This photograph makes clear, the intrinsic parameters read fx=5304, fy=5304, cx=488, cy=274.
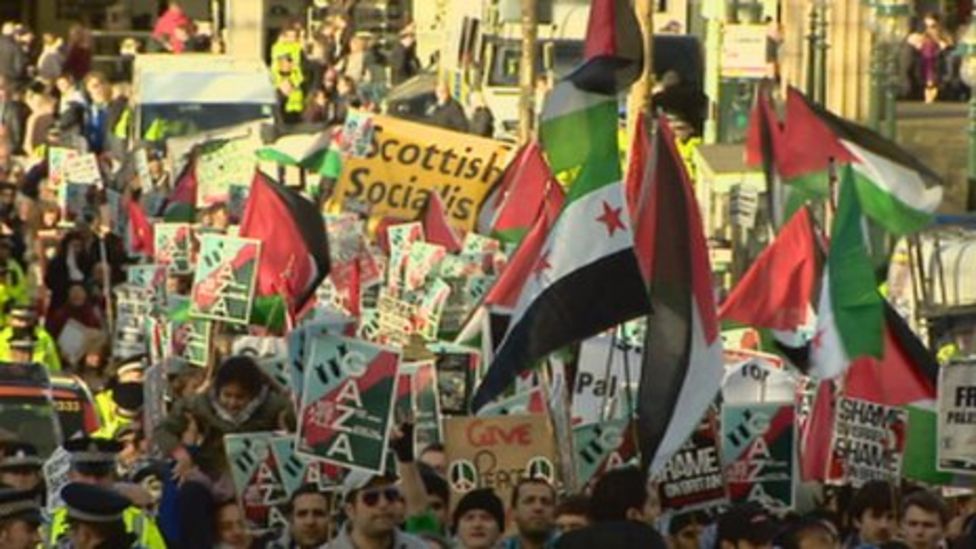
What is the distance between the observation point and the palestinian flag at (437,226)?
31.2m

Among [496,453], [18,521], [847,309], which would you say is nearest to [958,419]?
[847,309]

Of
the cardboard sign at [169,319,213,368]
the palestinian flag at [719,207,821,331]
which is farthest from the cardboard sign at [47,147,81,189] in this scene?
the palestinian flag at [719,207,821,331]

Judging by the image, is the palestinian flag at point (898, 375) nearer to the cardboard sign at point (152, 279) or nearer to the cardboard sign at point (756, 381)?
the cardboard sign at point (756, 381)

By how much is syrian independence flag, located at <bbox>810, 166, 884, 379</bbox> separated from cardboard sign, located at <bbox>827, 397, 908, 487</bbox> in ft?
1.06

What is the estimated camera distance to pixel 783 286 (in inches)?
931

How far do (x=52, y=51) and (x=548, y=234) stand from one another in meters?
40.4

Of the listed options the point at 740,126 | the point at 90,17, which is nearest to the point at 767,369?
the point at 740,126

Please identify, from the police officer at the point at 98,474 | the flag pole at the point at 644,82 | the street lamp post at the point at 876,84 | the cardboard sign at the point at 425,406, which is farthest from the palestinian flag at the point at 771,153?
the street lamp post at the point at 876,84

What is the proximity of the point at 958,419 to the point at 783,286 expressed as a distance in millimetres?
4082

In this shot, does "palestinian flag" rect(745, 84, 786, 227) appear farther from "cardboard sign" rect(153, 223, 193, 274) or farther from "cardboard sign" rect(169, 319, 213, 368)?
"cardboard sign" rect(153, 223, 193, 274)

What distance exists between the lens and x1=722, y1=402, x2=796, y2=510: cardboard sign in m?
20.4

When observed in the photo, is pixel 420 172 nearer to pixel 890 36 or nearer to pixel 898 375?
pixel 890 36

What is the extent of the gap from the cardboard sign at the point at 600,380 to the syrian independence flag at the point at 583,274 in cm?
102

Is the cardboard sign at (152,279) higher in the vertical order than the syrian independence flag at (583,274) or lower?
lower
